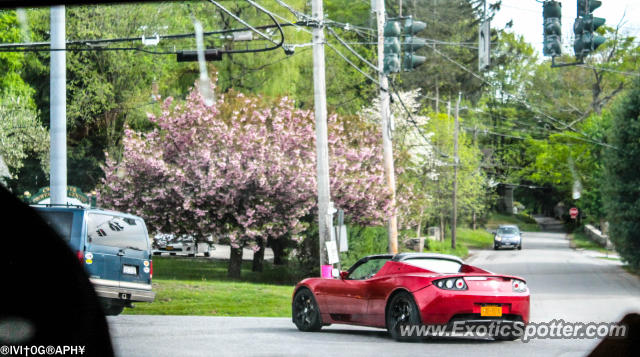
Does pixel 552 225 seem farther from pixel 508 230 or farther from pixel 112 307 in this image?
pixel 112 307

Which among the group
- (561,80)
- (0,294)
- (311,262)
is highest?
(561,80)

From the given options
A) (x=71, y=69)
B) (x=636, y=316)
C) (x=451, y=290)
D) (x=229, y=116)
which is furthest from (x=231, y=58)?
(x=636, y=316)

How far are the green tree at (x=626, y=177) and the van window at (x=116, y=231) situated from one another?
2350 cm

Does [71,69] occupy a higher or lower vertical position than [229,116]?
higher

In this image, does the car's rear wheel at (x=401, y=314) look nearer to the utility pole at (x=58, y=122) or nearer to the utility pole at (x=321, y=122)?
the utility pole at (x=58, y=122)

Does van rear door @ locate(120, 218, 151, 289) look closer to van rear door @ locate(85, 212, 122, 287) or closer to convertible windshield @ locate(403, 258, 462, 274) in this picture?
van rear door @ locate(85, 212, 122, 287)

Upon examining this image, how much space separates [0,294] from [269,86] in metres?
42.8

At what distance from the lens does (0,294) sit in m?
2.32

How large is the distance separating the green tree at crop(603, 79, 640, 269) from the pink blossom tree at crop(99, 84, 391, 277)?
1091 cm

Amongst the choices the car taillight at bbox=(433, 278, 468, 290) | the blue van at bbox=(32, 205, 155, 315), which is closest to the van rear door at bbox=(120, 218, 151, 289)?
the blue van at bbox=(32, 205, 155, 315)

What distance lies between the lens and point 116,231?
1484 cm

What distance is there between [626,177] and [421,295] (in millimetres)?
26229

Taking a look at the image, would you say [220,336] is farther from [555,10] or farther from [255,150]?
[255,150]

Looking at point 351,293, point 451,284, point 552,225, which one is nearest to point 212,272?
point 351,293
